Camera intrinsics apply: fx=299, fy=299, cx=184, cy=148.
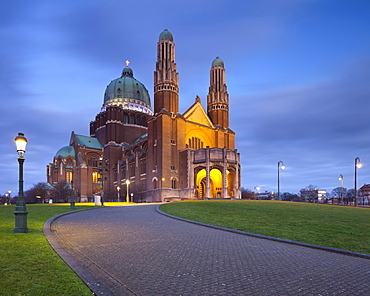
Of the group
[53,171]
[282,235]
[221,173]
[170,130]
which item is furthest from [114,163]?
[282,235]

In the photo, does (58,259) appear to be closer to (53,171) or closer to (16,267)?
(16,267)

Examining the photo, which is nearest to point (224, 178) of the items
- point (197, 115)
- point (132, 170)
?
point (197, 115)

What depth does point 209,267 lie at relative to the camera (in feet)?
24.1

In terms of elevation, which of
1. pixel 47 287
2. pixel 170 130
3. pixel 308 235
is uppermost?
pixel 170 130

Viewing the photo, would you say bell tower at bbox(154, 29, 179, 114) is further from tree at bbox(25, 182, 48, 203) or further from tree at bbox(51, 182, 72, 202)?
tree at bbox(25, 182, 48, 203)

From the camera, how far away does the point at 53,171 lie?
8731 centimetres

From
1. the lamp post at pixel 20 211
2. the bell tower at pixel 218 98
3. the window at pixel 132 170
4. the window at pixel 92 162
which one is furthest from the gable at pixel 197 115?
the lamp post at pixel 20 211

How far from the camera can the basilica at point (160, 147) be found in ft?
197

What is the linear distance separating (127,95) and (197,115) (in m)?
31.5

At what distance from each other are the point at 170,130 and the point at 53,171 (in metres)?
45.4

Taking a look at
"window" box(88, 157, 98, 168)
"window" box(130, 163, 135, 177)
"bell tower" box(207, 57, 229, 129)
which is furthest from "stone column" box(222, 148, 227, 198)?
"window" box(88, 157, 98, 168)

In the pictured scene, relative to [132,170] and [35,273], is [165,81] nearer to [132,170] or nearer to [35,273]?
[132,170]

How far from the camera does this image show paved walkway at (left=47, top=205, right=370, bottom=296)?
5.83 meters

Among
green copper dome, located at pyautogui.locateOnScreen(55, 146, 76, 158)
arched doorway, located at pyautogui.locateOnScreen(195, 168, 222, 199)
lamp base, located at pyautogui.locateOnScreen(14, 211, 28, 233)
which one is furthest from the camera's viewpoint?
green copper dome, located at pyautogui.locateOnScreen(55, 146, 76, 158)
